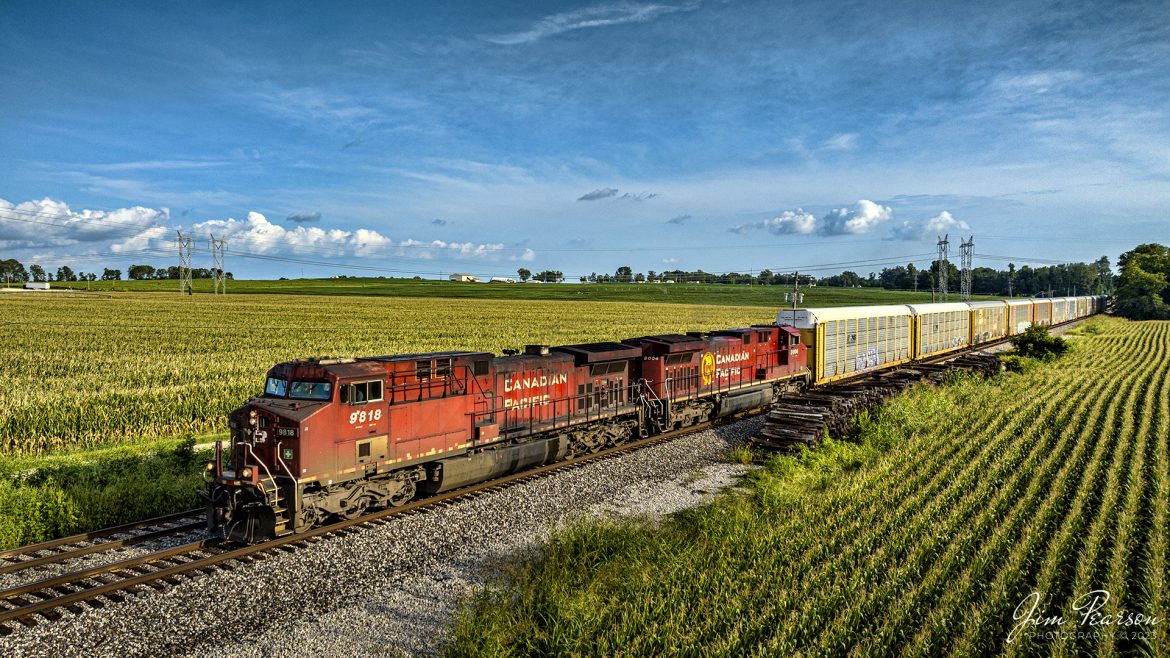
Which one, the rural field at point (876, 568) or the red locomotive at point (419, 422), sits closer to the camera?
the rural field at point (876, 568)

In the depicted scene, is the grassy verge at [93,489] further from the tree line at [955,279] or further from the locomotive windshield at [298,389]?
the tree line at [955,279]

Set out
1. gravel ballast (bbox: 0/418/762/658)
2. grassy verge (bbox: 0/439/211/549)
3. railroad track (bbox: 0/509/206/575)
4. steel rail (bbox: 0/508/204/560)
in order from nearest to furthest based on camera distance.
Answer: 1. gravel ballast (bbox: 0/418/762/658)
2. railroad track (bbox: 0/509/206/575)
3. steel rail (bbox: 0/508/204/560)
4. grassy verge (bbox: 0/439/211/549)

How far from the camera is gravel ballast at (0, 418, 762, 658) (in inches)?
326

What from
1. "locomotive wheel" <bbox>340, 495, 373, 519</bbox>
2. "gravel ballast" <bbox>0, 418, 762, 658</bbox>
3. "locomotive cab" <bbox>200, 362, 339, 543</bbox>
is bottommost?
"gravel ballast" <bbox>0, 418, 762, 658</bbox>

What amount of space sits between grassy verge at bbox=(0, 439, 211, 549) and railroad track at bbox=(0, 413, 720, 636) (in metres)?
0.91

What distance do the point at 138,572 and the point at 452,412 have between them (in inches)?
234

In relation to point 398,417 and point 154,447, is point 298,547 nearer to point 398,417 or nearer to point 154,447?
point 398,417

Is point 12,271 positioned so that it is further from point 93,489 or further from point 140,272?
point 93,489

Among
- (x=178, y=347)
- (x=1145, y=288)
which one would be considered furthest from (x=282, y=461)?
(x=1145, y=288)

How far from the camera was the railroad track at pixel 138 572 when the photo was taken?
904 centimetres
